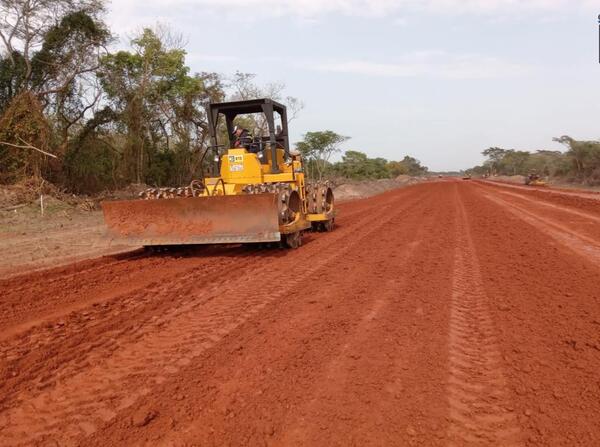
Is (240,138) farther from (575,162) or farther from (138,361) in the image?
(575,162)

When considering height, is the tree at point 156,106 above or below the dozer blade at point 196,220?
above

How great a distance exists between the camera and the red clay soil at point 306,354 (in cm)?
274

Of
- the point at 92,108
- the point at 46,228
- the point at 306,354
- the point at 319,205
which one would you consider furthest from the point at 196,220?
the point at 92,108

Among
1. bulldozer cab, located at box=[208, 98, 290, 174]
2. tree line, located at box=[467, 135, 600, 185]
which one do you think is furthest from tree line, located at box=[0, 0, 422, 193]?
tree line, located at box=[467, 135, 600, 185]

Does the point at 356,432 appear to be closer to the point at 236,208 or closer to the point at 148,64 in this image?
the point at 236,208

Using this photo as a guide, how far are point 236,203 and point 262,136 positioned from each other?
103 inches

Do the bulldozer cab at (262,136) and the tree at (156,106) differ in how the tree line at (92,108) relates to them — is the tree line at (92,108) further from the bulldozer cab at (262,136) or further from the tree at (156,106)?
the bulldozer cab at (262,136)

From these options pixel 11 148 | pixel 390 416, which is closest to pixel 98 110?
pixel 11 148

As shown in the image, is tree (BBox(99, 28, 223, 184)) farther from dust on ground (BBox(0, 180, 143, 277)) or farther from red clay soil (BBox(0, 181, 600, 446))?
red clay soil (BBox(0, 181, 600, 446))

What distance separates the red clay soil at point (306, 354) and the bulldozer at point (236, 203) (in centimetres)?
103

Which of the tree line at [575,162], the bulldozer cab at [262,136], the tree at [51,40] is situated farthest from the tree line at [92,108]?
the tree line at [575,162]

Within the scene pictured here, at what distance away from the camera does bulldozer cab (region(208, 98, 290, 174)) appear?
380 inches

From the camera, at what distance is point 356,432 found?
8.77ft

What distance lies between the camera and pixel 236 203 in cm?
793
